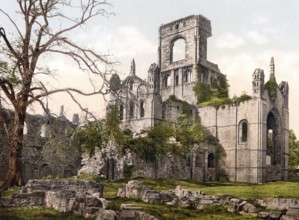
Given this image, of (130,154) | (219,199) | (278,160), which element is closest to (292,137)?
(278,160)

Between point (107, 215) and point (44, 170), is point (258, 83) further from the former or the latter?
point (107, 215)

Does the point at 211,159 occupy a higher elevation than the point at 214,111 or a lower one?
lower

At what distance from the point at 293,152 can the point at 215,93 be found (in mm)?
13124

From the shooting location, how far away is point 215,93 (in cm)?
5684

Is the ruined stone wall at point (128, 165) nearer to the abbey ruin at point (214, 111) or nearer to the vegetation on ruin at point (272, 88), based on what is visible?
the abbey ruin at point (214, 111)

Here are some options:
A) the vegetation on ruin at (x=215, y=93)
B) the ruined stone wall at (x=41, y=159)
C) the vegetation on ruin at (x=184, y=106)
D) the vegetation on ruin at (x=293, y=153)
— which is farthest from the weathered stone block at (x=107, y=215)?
the vegetation on ruin at (x=293, y=153)

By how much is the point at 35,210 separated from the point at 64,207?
95 centimetres

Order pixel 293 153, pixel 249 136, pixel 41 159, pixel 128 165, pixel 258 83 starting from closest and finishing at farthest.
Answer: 1. pixel 128 165
2. pixel 41 159
3. pixel 258 83
4. pixel 249 136
5. pixel 293 153

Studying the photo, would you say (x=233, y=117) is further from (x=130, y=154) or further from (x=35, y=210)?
(x=35, y=210)

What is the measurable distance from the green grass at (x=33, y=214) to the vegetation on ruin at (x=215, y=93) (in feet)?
126

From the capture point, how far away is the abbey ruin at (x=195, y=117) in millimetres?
39250

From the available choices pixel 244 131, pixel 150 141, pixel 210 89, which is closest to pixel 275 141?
pixel 244 131

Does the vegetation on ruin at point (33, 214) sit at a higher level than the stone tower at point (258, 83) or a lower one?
lower

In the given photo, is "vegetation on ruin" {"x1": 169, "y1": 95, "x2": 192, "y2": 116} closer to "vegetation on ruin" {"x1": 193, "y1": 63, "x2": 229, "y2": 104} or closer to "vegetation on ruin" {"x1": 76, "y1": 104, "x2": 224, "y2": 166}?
"vegetation on ruin" {"x1": 193, "y1": 63, "x2": 229, "y2": 104}
